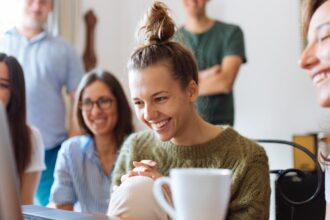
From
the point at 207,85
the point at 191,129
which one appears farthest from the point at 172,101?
the point at 207,85

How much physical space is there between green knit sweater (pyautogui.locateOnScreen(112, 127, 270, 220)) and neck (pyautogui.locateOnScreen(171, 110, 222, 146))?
17 mm

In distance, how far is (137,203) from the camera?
0.78m

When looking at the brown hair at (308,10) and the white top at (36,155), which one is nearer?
the brown hair at (308,10)

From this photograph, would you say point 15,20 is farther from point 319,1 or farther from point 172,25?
point 319,1

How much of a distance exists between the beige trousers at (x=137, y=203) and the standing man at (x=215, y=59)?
1.37m

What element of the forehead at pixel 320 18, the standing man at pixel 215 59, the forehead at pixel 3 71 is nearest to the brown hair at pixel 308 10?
the forehead at pixel 320 18

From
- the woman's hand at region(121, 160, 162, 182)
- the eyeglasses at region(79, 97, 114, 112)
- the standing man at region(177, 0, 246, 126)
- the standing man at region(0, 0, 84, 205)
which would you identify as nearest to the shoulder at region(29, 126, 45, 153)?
the eyeglasses at region(79, 97, 114, 112)

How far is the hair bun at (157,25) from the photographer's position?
48.5 inches

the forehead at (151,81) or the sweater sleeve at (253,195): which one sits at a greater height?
the forehead at (151,81)

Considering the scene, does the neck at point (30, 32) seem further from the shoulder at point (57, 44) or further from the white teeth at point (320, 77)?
the white teeth at point (320, 77)

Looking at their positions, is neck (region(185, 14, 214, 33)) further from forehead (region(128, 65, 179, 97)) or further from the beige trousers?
the beige trousers

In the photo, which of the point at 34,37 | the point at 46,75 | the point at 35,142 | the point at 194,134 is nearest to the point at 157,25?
the point at 194,134

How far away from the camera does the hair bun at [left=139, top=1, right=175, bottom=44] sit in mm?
1232

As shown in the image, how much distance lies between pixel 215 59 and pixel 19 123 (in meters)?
0.96
